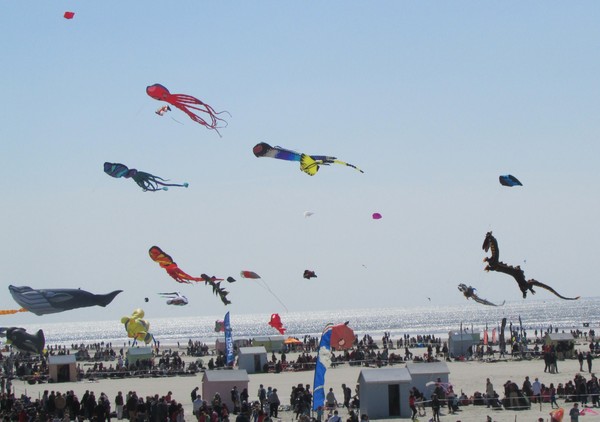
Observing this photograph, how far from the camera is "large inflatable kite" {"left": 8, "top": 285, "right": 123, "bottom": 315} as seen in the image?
21.8 meters

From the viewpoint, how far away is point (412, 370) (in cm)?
2664

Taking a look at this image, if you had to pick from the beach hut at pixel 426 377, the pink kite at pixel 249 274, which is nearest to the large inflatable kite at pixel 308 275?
the pink kite at pixel 249 274

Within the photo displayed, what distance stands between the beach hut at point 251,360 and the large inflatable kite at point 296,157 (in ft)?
52.9

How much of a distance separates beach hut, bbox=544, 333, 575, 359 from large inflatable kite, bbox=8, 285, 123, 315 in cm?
2535

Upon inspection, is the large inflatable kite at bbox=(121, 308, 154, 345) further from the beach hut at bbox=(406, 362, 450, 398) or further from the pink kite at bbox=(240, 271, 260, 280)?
the beach hut at bbox=(406, 362, 450, 398)

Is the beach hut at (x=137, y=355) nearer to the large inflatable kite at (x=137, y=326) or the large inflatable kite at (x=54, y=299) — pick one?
the large inflatable kite at (x=137, y=326)

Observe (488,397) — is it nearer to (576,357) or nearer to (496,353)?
(576,357)

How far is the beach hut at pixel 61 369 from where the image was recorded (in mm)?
36312

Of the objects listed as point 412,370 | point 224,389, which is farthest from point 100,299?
point 412,370

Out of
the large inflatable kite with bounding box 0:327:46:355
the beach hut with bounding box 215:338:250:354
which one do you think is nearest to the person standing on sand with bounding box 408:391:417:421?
the large inflatable kite with bounding box 0:327:46:355

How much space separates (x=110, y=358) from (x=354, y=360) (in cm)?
1905

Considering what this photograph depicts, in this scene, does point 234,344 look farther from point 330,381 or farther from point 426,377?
point 426,377

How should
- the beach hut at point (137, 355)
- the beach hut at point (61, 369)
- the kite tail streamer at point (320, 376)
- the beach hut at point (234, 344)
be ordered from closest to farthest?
1. the kite tail streamer at point (320, 376)
2. the beach hut at point (61, 369)
3. the beach hut at point (137, 355)
4. the beach hut at point (234, 344)

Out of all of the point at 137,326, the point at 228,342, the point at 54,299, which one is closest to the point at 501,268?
the point at 54,299
